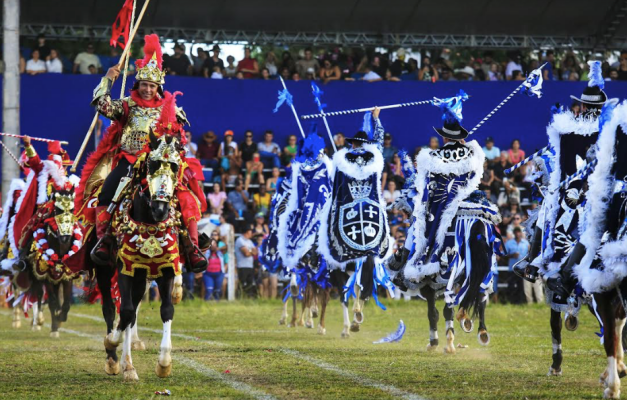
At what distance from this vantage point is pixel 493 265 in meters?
13.4

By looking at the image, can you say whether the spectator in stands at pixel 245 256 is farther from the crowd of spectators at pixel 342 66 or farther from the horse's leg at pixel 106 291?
the horse's leg at pixel 106 291

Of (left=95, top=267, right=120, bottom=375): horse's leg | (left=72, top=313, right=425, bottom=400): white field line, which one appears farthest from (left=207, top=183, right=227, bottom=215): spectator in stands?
(left=95, top=267, right=120, bottom=375): horse's leg

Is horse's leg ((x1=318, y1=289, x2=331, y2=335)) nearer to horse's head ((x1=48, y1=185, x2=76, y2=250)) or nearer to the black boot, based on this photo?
horse's head ((x1=48, y1=185, x2=76, y2=250))

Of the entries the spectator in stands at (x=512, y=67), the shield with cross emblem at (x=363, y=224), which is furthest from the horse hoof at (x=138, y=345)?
the spectator in stands at (x=512, y=67)

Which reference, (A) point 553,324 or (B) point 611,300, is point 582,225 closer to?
(B) point 611,300

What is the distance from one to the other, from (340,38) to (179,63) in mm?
4017

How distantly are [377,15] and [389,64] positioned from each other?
1.25 meters

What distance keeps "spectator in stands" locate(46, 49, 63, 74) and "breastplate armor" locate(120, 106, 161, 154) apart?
1510 cm

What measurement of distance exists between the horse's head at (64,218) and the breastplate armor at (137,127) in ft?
16.7

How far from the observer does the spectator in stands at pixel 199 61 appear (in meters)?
27.0

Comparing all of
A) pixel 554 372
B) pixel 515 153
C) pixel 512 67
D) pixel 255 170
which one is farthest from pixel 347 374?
pixel 512 67

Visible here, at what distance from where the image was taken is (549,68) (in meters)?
28.0

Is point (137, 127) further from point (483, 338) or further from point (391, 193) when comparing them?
point (391, 193)

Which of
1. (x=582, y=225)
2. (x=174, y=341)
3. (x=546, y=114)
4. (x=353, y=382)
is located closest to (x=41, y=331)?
(x=174, y=341)
